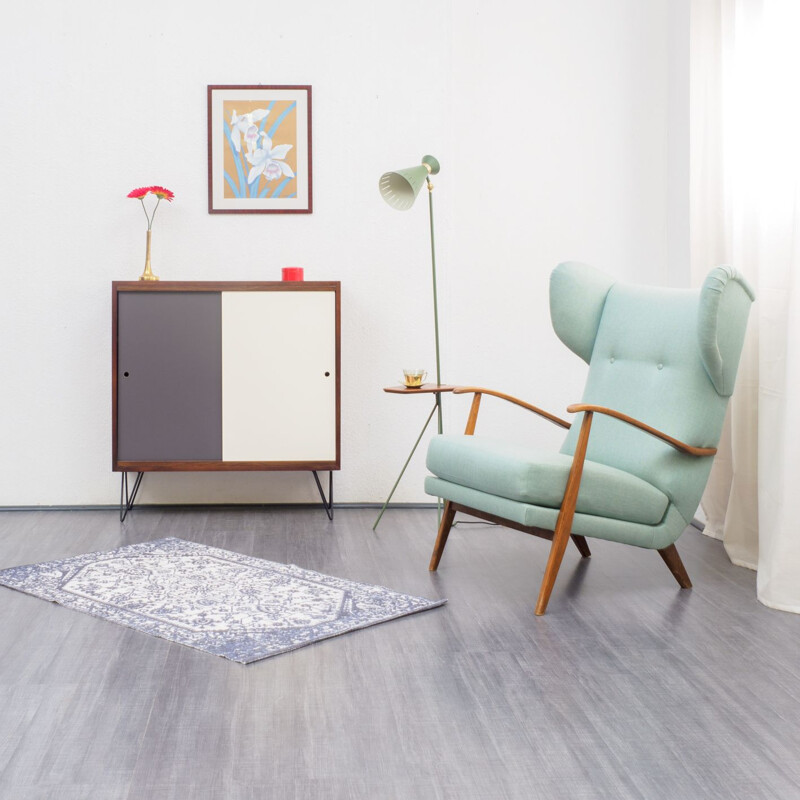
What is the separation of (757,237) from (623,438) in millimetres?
964

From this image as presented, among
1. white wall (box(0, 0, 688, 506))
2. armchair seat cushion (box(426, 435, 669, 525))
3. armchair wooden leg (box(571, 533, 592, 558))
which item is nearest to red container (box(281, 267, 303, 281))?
white wall (box(0, 0, 688, 506))

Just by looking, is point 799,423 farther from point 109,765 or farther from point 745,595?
point 109,765

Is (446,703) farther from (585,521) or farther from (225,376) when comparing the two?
(225,376)

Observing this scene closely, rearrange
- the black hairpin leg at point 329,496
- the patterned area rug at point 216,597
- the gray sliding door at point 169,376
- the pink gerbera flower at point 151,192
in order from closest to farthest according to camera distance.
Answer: the patterned area rug at point 216,597, the gray sliding door at point 169,376, the pink gerbera flower at point 151,192, the black hairpin leg at point 329,496

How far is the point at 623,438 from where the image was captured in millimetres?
3238

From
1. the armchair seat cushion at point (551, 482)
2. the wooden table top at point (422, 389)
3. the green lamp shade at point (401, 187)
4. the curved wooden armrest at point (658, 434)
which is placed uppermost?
the green lamp shade at point (401, 187)

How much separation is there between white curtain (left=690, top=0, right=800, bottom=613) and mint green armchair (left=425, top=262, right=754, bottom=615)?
0.19 m

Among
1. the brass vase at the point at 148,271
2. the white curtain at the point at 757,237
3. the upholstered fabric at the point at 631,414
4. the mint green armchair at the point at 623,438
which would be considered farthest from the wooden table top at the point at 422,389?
the brass vase at the point at 148,271

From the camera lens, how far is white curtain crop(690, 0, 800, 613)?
293 centimetres

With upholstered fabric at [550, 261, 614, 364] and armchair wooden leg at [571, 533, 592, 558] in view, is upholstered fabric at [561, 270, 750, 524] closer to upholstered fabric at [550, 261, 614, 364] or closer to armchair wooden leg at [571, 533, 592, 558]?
upholstered fabric at [550, 261, 614, 364]

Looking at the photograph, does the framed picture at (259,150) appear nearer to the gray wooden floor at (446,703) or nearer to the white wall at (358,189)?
the white wall at (358,189)

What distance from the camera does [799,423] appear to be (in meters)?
2.90

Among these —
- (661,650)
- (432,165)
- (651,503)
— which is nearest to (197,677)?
(661,650)

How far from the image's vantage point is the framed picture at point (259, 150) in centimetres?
437
